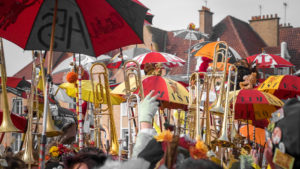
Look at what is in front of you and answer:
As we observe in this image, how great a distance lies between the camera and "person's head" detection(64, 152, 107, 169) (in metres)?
3.81

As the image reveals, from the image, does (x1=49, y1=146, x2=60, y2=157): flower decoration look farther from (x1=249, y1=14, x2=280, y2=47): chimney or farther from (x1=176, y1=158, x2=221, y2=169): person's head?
(x1=249, y1=14, x2=280, y2=47): chimney

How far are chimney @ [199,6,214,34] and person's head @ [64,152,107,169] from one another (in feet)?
107

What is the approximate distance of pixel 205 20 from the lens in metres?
36.2

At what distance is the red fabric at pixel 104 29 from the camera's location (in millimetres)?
4500

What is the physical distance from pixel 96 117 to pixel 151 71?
153cm

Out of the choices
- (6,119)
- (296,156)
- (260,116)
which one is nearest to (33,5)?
(6,119)

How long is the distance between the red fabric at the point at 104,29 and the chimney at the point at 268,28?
3330 centimetres

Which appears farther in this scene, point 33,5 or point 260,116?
point 260,116

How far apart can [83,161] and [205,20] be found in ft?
109

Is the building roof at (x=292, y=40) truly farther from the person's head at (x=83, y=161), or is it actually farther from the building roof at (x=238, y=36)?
the person's head at (x=83, y=161)

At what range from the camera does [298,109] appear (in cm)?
231

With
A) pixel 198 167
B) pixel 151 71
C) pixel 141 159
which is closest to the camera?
pixel 198 167

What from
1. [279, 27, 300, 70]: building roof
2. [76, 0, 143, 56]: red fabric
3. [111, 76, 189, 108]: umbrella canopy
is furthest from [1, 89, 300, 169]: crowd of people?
[279, 27, 300, 70]: building roof

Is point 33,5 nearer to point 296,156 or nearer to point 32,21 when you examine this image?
point 32,21
